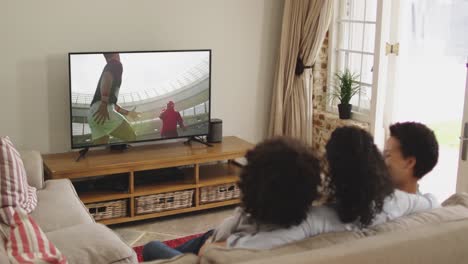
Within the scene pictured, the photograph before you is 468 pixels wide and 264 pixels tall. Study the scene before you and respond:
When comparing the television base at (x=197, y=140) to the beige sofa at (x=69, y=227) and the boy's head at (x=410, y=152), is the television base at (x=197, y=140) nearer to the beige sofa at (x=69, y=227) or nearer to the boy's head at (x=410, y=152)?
the beige sofa at (x=69, y=227)

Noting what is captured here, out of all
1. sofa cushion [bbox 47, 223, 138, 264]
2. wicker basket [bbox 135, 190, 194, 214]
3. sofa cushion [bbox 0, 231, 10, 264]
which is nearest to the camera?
sofa cushion [bbox 0, 231, 10, 264]

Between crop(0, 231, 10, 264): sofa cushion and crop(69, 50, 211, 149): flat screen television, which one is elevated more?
crop(69, 50, 211, 149): flat screen television

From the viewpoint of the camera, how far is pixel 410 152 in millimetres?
2285

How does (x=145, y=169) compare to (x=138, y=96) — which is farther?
(x=138, y=96)

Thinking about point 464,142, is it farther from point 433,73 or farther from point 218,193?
point 218,193

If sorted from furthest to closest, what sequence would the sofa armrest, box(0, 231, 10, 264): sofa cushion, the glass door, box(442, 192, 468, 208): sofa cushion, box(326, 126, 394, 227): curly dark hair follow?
the glass door < the sofa armrest < box(0, 231, 10, 264): sofa cushion < box(442, 192, 468, 208): sofa cushion < box(326, 126, 394, 227): curly dark hair

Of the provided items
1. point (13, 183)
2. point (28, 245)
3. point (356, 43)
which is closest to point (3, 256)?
point (28, 245)

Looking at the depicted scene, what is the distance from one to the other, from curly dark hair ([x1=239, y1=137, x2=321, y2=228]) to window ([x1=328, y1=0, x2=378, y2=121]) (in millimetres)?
3142

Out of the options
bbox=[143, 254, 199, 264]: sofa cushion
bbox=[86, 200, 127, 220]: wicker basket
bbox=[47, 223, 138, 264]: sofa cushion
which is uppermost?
bbox=[143, 254, 199, 264]: sofa cushion

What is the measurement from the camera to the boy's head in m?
2.27

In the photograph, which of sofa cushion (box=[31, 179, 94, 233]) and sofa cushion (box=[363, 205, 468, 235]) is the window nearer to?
sofa cushion (box=[31, 179, 94, 233])

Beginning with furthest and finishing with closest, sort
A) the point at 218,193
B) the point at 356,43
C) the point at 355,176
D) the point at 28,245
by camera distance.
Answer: the point at 356,43 < the point at 218,193 < the point at 28,245 < the point at 355,176

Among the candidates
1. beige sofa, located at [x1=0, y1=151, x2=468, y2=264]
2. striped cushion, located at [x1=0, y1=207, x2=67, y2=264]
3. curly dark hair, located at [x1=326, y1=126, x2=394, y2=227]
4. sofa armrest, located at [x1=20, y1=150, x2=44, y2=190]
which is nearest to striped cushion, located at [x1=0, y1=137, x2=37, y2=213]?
sofa armrest, located at [x1=20, y1=150, x2=44, y2=190]

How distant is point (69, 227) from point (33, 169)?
790 millimetres
